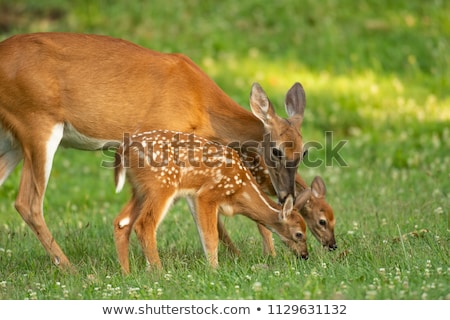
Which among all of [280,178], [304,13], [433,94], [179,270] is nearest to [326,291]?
[179,270]

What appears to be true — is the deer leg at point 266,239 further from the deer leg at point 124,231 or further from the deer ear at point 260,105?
the deer leg at point 124,231

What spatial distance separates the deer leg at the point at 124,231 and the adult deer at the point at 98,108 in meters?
0.63

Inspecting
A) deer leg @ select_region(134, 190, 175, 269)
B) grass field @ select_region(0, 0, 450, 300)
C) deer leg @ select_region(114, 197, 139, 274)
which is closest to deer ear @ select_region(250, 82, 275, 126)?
grass field @ select_region(0, 0, 450, 300)

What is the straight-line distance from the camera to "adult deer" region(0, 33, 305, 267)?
7.83 meters

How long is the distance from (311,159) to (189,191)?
4.93m

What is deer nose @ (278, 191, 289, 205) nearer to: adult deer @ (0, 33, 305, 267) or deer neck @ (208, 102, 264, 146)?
adult deer @ (0, 33, 305, 267)

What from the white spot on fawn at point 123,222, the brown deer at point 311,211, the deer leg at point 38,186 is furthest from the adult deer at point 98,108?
the white spot on fawn at point 123,222

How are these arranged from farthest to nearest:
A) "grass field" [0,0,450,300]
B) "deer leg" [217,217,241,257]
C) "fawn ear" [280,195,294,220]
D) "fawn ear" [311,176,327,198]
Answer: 1. "fawn ear" [311,176,327,198]
2. "deer leg" [217,217,241,257]
3. "fawn ear" [280,195,294,220]
4. "grass field" [0,0,450,300]

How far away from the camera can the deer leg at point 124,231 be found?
Answer: 7438 millimetres

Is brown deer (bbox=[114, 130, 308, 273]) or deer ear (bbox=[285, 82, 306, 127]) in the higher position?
deer ear (bbox=[285, 82, 306, 127])

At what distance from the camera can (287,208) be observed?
25.1ft

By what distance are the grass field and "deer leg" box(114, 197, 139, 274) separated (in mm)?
134

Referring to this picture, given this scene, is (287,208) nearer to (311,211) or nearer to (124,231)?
(311,211)

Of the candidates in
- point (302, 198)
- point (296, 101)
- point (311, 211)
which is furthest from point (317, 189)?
point (296, 101)
